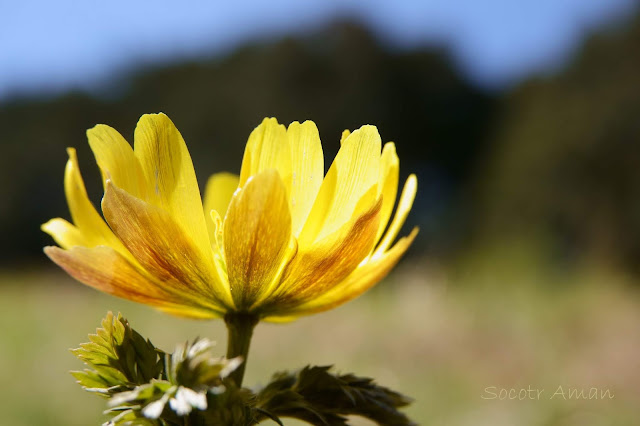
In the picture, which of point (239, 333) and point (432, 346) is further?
point (432, 346)

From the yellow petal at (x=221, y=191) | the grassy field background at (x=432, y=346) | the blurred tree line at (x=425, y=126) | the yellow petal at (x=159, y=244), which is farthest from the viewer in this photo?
the blurred tree line at (x=425, y=126)

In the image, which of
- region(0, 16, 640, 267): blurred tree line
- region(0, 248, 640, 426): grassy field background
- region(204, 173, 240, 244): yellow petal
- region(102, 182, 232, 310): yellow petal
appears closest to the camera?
region(102, 182, 232, 310): yellow petal

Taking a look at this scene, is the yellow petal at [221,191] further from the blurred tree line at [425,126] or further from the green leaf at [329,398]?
the blurred tree line at [425,126]

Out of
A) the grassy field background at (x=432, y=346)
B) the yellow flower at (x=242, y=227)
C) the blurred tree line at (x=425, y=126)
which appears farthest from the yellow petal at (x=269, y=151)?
the blurred tree line at (x=425, y=126)

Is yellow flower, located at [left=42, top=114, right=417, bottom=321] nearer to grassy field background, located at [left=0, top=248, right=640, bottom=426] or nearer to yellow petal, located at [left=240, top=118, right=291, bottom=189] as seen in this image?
yellow petal, located at [left=240, top=118, right=291, bottom=189]

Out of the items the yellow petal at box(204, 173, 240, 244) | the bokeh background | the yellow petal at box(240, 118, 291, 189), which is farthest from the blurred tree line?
the yellow petal at box(240, 118, 291, 189)

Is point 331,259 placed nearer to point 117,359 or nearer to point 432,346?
point 117,359

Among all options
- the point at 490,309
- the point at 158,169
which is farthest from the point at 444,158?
the point at 158,169

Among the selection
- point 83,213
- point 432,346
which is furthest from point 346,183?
point 432,346
